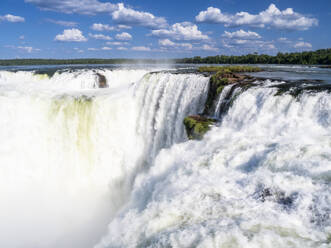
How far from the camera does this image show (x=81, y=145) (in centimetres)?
1583

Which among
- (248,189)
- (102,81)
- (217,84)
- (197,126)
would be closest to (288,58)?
(102,81)

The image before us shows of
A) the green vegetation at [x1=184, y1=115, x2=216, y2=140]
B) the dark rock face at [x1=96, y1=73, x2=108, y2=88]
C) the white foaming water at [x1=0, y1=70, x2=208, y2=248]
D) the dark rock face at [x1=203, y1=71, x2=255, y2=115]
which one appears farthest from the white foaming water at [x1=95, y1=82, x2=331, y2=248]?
the dark rock face at [x1=96, y1=73, x2=108, y2=88]

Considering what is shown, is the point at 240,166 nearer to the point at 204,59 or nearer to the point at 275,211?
the point at 275,211

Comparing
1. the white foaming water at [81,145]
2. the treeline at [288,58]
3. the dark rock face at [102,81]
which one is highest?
the treeline at [288,58]

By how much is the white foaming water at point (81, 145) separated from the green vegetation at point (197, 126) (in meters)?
2.24

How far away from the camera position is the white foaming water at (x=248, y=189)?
441 cm

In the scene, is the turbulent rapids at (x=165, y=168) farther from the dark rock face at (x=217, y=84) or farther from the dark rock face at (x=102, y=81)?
the dark rock face at (x=102, y=81)

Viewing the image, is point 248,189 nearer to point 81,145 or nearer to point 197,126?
point 197,126

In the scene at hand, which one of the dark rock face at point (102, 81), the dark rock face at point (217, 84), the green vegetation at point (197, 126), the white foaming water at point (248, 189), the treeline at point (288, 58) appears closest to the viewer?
the white foaming water at point (248, 189)

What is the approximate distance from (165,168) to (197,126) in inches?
80.6

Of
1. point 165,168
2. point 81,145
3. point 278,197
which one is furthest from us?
point 81,145

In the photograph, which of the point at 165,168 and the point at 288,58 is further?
the point at 288,58

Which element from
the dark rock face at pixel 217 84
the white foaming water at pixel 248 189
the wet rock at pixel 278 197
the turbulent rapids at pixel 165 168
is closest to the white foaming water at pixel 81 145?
the turbulent rapids at pixel 165 168

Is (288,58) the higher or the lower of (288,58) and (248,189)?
the higher
